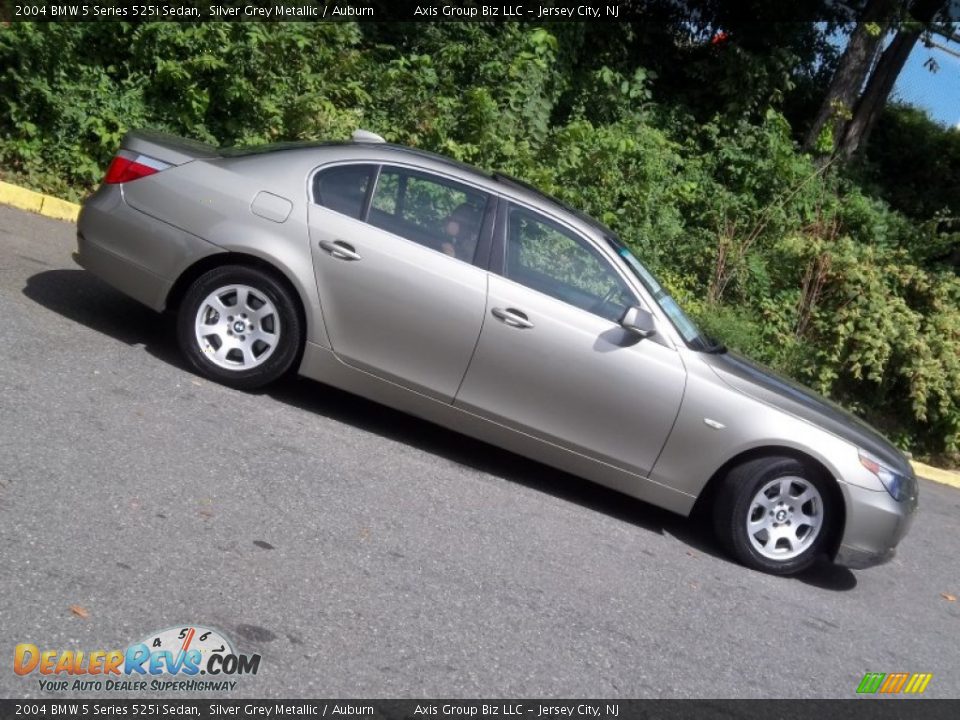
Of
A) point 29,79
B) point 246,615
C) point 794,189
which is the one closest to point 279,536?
point 246,615

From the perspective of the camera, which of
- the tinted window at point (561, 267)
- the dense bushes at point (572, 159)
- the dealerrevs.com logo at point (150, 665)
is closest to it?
the dealerrevs.com logo at point (150, 665)

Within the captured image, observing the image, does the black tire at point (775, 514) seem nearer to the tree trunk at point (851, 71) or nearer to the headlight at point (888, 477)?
the headlight at point (888, 477)

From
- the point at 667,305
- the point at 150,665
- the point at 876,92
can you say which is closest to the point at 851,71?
the point at 876,92

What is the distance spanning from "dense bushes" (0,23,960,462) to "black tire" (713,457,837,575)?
192 inches

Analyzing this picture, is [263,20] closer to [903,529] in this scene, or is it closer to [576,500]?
[576,500]

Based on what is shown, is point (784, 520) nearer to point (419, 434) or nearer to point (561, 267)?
point (561, 267)

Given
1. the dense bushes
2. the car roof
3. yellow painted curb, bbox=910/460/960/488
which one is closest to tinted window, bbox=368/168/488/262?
the car roof

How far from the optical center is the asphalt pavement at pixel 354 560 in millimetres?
4012

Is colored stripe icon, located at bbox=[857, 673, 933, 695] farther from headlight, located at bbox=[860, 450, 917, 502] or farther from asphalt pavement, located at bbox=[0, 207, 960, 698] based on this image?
headlight, located at bbox=[860, 450, 917, 502]

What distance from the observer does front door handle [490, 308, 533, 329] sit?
620cm

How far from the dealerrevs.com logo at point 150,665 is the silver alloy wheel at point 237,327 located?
2769 millimetres

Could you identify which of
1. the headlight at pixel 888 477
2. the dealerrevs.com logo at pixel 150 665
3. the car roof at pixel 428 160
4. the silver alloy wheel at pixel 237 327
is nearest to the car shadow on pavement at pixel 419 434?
the silver alloy wheel at pixel 237 327

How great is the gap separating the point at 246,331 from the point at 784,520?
10.7ft

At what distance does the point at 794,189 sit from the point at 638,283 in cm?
799
